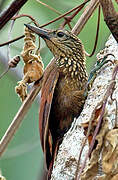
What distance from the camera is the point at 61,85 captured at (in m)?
2.74

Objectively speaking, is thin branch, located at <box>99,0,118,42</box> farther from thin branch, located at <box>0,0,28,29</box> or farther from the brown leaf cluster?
the brown leaf cluster

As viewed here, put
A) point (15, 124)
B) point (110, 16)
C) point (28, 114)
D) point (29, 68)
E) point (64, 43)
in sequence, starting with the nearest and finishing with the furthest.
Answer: point (110, 16)
point (15, 124)
point (29, 68)
point (64, 43)
point (28, 114)

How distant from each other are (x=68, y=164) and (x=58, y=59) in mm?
912

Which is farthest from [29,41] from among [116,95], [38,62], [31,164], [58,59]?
[31,164]

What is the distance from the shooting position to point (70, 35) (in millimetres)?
2848

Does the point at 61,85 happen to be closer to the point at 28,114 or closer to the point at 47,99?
the point at 47,99

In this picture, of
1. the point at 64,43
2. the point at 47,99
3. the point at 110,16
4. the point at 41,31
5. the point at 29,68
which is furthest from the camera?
the point at 64,43

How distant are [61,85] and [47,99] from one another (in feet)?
0.47

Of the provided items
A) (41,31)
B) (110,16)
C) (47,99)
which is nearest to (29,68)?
(47,99)

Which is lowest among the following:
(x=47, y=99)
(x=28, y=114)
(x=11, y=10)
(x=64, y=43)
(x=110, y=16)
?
(x=28, y=114)

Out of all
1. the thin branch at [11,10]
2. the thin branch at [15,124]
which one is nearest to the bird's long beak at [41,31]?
the thin branch at [15,124]

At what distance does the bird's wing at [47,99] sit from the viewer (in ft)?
8.21

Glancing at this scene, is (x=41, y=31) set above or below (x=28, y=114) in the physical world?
above

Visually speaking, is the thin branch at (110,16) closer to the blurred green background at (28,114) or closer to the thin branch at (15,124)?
the thin branch at (15,124)
